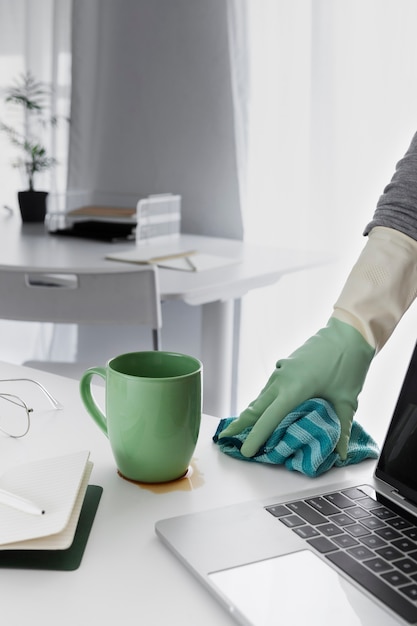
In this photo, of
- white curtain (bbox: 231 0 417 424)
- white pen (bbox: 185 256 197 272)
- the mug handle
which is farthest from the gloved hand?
white curtain (bbox: 231 0 417 424)

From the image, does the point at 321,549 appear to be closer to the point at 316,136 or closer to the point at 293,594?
the point at 293,594

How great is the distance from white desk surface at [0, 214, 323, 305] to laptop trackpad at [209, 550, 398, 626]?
1030 mm

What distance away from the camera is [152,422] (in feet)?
1.83

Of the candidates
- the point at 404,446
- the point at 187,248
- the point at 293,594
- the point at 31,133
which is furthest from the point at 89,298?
the point at 31,133

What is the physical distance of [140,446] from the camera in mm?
564

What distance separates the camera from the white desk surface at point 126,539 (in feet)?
1.35

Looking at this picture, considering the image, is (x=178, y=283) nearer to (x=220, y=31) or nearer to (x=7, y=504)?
(x=220, y=31)

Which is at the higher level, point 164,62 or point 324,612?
point 164,62

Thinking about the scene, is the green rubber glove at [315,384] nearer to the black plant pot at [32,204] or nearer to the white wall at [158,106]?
the white wall at [158,106]

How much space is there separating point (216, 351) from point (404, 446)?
131 cm

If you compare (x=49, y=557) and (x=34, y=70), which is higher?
(x=34, y=70)

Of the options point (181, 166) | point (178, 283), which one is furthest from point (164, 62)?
point (178, 283)

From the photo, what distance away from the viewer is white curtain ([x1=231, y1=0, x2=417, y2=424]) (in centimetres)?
186

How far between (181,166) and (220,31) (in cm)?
42
